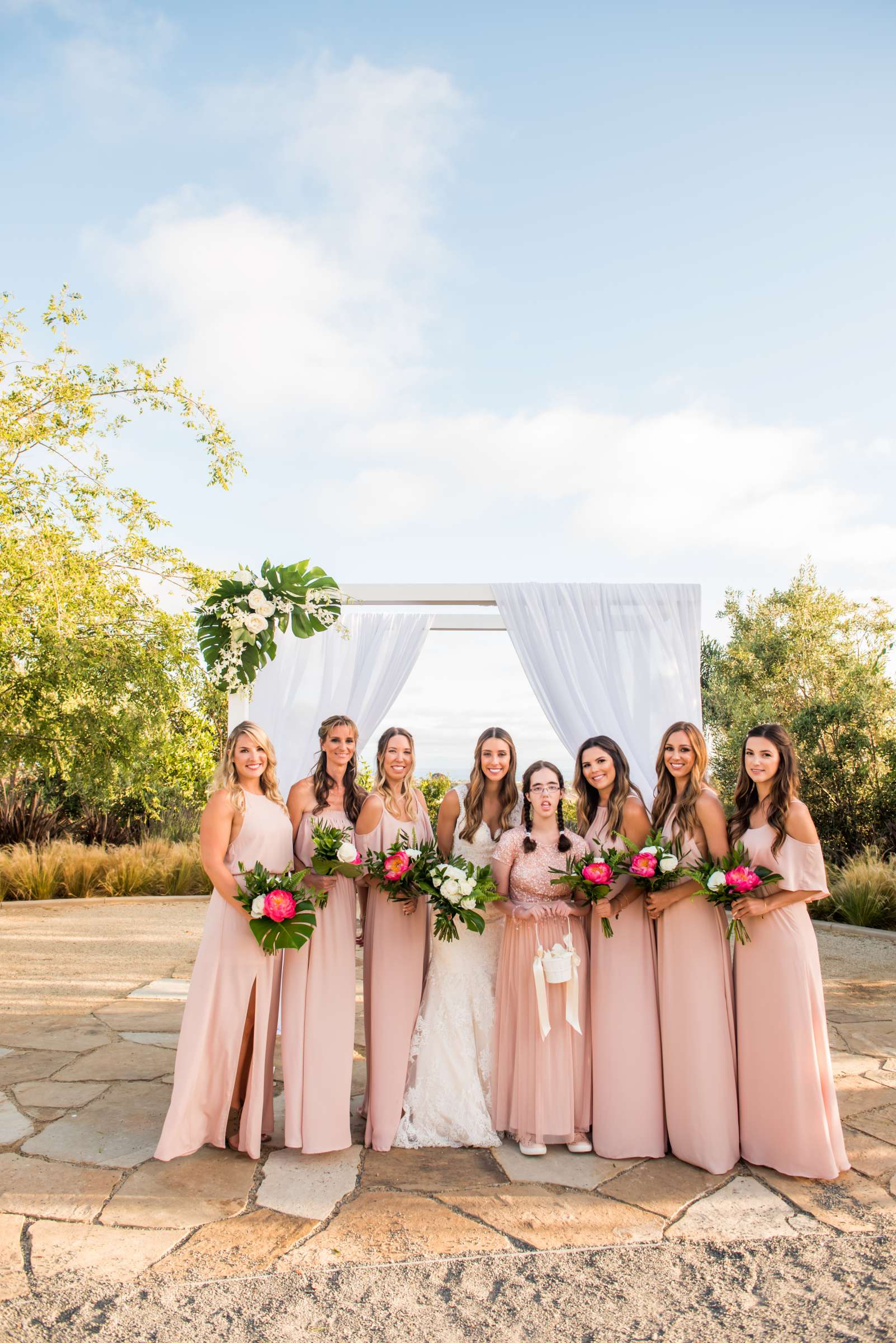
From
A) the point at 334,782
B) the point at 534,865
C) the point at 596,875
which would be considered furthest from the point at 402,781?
the point at 596,875

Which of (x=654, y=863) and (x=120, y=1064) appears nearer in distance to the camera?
(x=654, y=863)

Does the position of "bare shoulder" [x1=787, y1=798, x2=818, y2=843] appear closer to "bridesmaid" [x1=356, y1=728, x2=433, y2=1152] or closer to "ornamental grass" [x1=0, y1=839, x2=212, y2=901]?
"bridesmaid" [x1=356, y1=728, x2=433, y2=1152]

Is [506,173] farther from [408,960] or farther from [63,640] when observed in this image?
[408,960]

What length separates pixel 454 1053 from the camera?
13.0 ft

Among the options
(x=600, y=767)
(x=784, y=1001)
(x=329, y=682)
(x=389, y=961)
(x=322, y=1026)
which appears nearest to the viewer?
(x=784, y=1001)

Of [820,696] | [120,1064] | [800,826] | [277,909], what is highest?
[820,696]

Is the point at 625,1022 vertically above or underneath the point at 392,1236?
above

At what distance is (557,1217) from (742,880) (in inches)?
58.6

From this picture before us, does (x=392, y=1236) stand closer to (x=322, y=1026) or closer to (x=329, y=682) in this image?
(x=322, y=1026)

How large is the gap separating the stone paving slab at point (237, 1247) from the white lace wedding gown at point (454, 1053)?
891mm

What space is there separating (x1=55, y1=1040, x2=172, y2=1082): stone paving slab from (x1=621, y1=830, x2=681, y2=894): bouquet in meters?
3.07

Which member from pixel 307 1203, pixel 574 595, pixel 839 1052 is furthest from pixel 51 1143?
pixel 574 595

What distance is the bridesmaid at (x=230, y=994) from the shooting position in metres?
3.67

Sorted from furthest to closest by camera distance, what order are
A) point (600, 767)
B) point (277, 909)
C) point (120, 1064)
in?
point (120, 1064) → point (600, 767) → point (277, 909)
